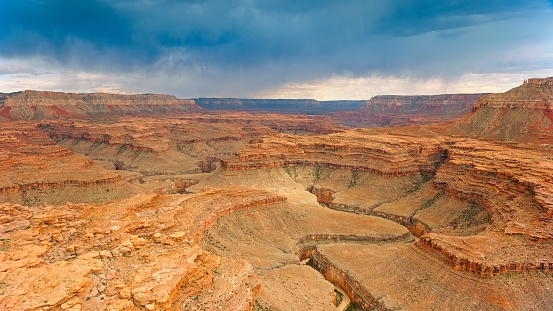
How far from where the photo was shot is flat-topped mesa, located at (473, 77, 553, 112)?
132 meters

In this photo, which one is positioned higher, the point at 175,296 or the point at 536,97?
the point at 536,97

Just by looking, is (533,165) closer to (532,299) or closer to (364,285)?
(532,299)

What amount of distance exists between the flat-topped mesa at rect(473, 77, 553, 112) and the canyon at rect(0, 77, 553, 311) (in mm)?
17538

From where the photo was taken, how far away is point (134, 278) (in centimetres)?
2552

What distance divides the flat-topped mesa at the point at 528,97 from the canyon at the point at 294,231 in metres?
17.5

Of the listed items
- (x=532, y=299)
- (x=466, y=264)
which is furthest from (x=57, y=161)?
(x=532, y=299)

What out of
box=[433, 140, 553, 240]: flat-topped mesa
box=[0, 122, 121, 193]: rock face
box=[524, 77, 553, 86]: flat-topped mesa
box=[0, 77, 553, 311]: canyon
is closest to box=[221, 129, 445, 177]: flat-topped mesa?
box=[0, 77, 553, 311]: canyon

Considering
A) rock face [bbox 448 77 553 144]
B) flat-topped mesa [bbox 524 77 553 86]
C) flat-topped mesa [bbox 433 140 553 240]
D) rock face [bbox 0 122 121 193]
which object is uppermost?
flat-topped mesa [bbox 524 77 553 86]

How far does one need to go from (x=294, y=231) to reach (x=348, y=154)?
5431 cm

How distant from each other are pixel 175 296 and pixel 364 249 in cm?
3619

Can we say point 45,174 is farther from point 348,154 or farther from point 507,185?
point 507,185

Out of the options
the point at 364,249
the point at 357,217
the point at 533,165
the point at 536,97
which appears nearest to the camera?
the point at 364,249

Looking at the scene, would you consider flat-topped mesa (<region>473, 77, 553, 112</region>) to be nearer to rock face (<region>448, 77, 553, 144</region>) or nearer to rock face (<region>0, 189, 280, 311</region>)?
rock face (<region>448, 77, 553, 144</region>)

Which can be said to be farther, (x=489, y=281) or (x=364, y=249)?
(x=364, y=249)
